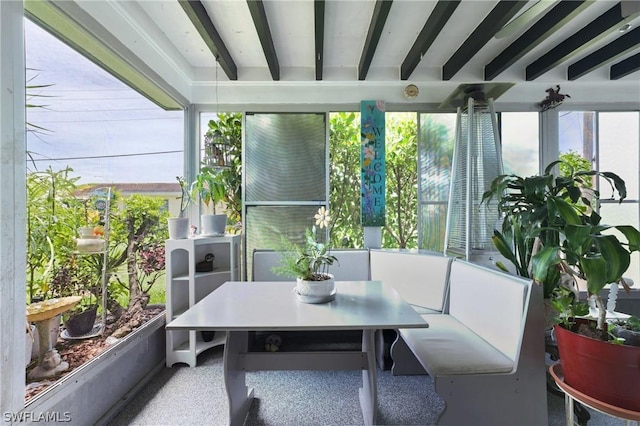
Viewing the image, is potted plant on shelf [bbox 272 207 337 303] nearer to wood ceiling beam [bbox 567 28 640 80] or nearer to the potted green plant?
the potted green plant

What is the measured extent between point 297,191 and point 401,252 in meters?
1.21

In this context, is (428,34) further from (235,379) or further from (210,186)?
(235,379)

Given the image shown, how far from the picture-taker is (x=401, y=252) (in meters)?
2.56

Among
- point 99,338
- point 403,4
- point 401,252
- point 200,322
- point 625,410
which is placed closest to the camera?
point 625,410

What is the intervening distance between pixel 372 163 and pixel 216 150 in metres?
1.57

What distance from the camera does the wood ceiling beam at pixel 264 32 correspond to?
1805 millimetres

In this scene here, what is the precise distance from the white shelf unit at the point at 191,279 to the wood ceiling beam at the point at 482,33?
2629mm

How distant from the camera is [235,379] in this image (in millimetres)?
1646

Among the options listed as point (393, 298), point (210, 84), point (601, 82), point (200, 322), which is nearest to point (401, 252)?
point (393, 298)

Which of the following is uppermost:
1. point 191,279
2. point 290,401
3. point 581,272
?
point 581,272

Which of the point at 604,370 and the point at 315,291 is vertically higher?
the point at 315,291

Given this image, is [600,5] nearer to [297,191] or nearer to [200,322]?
[297,191]

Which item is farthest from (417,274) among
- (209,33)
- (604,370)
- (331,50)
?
(209,33)

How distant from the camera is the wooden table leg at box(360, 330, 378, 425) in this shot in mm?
1559
